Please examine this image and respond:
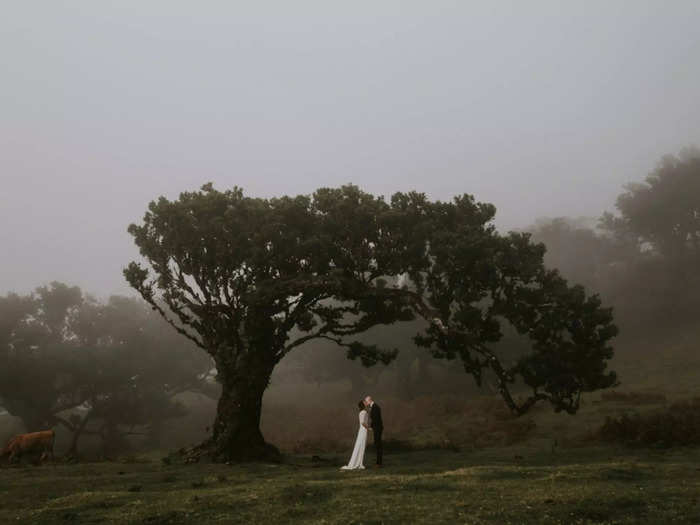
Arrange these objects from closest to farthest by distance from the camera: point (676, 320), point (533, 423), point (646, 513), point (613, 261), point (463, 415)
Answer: point (646, 513) → point (533, 423) → point (463, 415) → point (676, 320) → point (613, 261)

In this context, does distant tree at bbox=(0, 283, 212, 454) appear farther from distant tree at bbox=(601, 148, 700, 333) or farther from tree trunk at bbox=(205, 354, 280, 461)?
distant tree at bbox=(601, 148, 700, 333)

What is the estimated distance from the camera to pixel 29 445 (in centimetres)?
2605

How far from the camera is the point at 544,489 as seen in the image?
42.0 feet

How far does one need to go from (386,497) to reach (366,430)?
28.4 feet

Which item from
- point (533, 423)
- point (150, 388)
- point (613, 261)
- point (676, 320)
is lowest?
point (533, 423)

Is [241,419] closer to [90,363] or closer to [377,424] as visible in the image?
[377,424]

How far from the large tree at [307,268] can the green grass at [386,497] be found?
7891mm

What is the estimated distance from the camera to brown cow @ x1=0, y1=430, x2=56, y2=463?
84.5 ft

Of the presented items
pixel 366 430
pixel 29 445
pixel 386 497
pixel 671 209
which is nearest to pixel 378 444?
pixel 366 430

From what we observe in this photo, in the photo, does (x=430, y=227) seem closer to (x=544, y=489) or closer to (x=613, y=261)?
(x=544, y=489)

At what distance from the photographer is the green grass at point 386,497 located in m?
10.5

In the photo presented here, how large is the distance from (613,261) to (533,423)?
60.8 meters

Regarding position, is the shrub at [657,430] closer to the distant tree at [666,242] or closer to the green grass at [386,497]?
the green grass at [386,497]

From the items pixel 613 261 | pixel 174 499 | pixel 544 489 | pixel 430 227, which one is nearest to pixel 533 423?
pixel 430 227
